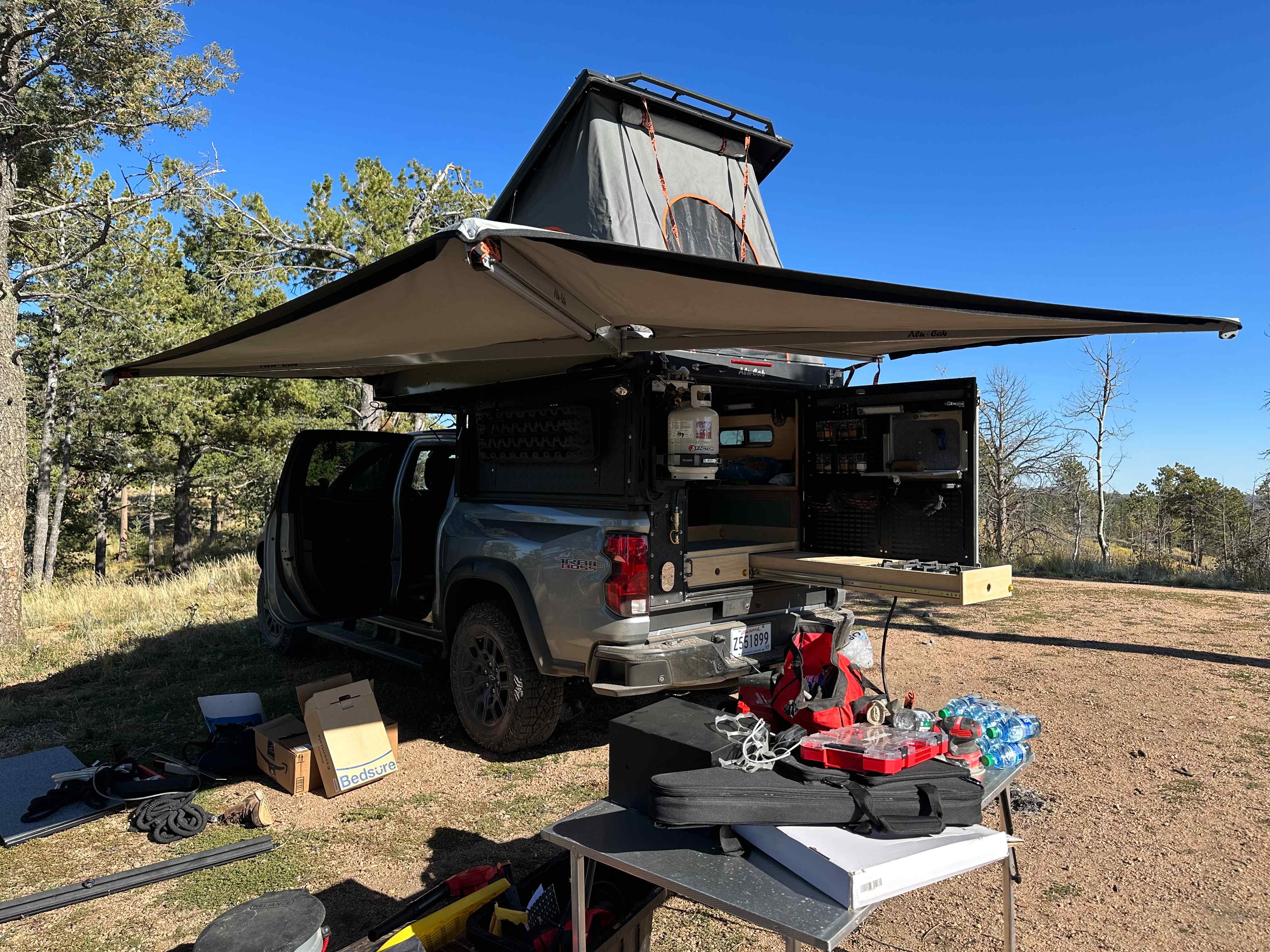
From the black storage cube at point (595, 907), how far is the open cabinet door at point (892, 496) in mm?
1924

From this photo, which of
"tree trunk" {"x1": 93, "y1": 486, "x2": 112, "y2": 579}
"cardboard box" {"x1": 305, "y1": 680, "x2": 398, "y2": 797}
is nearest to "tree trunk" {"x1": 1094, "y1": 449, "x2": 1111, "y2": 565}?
"cardboard box" {"x1": 305, "y1": 680, "x2": 398, "y2": 797}

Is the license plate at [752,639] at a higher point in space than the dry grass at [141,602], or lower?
higher

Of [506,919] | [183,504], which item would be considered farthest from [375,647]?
[183,504]

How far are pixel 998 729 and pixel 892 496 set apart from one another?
174cm

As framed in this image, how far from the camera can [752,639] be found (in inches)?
167

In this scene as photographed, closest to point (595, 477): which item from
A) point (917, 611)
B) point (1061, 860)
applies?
point (1061, 860)

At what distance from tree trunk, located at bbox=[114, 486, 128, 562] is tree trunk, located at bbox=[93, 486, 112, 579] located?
10.6 ft

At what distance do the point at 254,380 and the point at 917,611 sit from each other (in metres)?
17.1

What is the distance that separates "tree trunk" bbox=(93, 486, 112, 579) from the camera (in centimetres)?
2498

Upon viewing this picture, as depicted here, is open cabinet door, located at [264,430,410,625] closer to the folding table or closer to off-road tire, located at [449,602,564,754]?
off-road tire, located at [449,602,564,754]

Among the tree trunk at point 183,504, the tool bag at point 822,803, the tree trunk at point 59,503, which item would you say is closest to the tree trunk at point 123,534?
the tree trunk at point 59,503

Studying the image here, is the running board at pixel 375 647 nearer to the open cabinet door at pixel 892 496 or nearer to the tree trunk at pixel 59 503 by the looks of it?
the open cabinet door at pixel 892 496

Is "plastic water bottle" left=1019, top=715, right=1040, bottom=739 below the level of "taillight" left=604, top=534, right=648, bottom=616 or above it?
below

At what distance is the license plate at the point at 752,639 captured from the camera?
4156mm
